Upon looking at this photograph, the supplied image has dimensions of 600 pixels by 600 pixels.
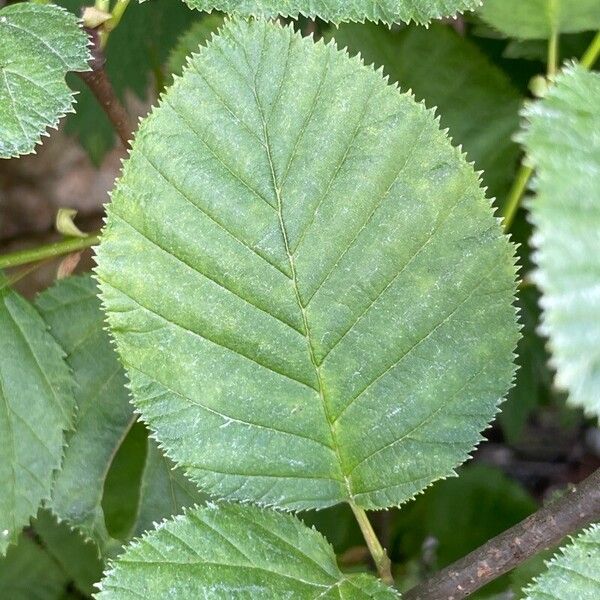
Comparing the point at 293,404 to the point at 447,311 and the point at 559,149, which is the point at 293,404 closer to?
the point at 447,311

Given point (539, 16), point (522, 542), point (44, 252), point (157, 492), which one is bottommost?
point (157, 492)

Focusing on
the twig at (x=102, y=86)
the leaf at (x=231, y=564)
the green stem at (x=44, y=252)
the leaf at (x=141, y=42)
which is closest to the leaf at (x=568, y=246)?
the leaf at (x=231, y=564)

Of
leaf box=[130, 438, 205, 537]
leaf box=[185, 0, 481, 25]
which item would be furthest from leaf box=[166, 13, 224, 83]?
leaf box=[130, 438, 205, 537]

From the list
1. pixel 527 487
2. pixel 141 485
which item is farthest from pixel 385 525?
pixel 141 485

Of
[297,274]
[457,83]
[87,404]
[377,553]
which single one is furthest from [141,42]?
[377,553]

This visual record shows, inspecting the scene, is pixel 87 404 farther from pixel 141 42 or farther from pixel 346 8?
pixel 141 42
